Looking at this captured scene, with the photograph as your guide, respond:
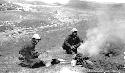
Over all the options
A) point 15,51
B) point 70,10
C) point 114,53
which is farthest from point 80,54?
point 70,10

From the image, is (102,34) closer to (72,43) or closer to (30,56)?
(72,43)

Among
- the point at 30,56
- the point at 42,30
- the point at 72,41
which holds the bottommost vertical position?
the point at 42,30

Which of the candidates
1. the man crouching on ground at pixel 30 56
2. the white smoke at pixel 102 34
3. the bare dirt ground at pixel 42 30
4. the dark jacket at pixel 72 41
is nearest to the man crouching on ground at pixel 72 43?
the dark jacket at pixel 72 41

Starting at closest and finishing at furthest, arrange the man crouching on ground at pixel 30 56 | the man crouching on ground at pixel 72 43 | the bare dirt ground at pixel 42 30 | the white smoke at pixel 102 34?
the man crouching on ground at pixel 30 56, the bare dirt ground at pixel 42 30, the white smoke at pixel 102 34, the man crouching on ground at pixel 72 43

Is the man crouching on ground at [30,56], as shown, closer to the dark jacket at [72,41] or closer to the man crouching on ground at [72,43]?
the man crouching on ground at [72,43]

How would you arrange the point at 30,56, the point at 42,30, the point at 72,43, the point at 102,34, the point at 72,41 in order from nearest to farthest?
the point at 30,56
the point at 72,41
the point at 72,43
the point at 102,34
the point at 42,30

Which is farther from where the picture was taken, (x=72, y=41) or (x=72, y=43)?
(x=72, y=43)

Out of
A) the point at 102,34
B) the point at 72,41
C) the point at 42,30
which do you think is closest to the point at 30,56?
the point at 72,41

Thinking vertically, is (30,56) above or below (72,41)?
below

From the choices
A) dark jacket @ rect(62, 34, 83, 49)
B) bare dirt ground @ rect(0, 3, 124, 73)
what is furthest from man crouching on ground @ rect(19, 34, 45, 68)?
dark jacket @ rect(62, 34, 83, 49)
